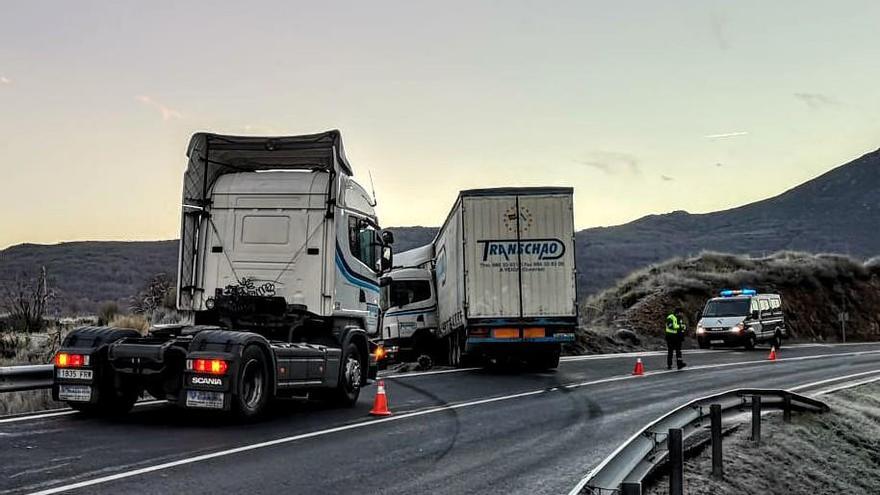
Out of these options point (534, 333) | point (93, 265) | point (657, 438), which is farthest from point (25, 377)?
point (93, 265)

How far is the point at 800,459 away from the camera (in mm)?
10289

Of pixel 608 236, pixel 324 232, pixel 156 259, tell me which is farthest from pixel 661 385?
pixel 608 236

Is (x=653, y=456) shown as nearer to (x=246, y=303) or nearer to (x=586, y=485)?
(x=586, y=485)

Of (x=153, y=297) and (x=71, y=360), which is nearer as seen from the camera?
(x=71, y=360)

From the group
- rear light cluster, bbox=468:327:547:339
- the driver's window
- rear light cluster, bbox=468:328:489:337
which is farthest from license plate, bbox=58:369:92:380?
rear light cluster, bbox=468:327:547:339

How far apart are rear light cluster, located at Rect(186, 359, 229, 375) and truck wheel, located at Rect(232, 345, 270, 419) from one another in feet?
0.66

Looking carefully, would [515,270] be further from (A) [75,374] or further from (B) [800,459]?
(A) [75,374]

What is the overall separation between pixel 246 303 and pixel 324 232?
1477 mm

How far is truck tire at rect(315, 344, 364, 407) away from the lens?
12184mm

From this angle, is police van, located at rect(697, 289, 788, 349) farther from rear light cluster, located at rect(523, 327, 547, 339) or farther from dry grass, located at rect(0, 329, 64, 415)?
dry grass, located at rect(0, 329, 64, 415)

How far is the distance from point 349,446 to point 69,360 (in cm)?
376

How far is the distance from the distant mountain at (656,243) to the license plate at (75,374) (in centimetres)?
4235

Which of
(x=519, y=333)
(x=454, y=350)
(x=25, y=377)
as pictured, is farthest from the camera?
(x=454, y=350)

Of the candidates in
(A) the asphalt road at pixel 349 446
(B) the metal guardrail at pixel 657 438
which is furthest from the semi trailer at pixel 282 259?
(B) the metal guardrail at pixel 657 438
